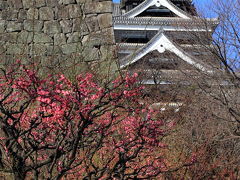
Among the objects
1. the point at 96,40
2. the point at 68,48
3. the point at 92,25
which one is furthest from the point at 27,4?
the point at 96,40

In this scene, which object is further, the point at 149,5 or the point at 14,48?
the point at 149,5

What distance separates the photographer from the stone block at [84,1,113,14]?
588 cm

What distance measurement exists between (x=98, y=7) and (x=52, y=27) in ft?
2.85

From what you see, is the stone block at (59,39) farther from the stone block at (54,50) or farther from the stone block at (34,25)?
the stone block at (34,25)

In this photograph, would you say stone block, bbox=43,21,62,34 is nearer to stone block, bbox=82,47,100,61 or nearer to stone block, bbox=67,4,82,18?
stone block, bbox=67,4,82,18

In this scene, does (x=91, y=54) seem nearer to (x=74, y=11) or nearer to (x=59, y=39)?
(x=59, y=39)

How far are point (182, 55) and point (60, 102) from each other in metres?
6.69

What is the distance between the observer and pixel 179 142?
17.2 ft

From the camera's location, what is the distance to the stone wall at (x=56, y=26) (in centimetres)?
569

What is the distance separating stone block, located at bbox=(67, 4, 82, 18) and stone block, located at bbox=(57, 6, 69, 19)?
6cm

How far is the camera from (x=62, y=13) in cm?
586

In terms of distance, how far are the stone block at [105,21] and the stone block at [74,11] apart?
1.14ft

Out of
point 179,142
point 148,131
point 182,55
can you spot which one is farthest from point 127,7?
point 148,131

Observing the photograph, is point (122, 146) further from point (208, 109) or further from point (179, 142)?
point (208, 109)
